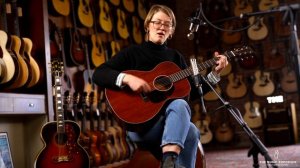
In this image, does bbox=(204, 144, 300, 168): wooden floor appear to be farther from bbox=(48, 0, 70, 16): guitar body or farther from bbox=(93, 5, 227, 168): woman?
bbox=(48, 0, 70, 16): guitar body

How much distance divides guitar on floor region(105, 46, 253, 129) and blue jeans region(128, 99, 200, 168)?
82mm

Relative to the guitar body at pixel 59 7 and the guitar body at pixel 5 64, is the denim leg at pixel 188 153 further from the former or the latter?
the guitar body at pixel 59 7

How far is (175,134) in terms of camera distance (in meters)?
1.93

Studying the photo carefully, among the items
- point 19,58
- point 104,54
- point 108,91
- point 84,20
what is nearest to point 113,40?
point 104,54

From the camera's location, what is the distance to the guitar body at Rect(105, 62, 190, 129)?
2168 millimetres

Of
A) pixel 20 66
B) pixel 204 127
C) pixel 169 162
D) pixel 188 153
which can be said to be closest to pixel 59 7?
pixel 20 66

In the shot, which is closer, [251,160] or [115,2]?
[251,160]

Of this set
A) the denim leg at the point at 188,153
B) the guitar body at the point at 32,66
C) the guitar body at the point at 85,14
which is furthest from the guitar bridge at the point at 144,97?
the guitar body at the point at 85,14

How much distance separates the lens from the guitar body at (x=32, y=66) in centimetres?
340

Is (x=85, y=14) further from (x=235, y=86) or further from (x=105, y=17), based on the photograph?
(x=235, y=86)

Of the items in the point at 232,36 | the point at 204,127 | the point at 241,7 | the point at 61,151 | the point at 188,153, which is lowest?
the point at 204,127

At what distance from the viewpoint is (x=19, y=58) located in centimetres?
328

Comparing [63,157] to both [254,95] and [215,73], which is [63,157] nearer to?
[215,73]

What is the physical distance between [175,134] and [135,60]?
22.8 inches
